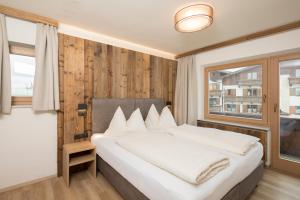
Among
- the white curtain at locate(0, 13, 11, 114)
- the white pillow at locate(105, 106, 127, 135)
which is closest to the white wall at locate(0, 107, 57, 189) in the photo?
the white curtain at locate(0, 13, 11, 114)

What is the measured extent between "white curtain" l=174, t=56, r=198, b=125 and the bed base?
1.79 metres

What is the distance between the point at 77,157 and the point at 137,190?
127cm

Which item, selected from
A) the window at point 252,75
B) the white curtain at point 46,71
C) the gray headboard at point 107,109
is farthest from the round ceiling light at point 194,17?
the white curtain at point 46,71

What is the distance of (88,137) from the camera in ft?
8.32

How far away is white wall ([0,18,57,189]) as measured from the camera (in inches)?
76.4

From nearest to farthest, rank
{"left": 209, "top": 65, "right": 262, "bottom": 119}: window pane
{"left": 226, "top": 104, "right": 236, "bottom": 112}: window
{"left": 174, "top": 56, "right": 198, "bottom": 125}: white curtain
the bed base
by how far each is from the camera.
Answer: the bed base < {"left": 209, "top": 65, "right": 262, "bottom": 119}: window pane < {"left": 226, "top": 104, "right": 236, "bottom": 112}: window < {"left": 174, "top": 56, "right": 198, "bottom": 125}: white curtain

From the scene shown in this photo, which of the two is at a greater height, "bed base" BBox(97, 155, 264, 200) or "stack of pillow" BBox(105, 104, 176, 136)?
"stack of pillow" BBox(105, 104, 176, 136)

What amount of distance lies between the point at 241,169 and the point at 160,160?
865 mm

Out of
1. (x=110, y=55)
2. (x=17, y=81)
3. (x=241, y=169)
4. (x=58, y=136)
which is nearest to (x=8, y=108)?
(x=17, y=81)

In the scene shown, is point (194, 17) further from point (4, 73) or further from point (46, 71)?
point (4, 73)

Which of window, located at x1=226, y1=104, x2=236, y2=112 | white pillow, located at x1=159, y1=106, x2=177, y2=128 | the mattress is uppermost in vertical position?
window, located at x1=226, y1=104, x2=236, y2=112

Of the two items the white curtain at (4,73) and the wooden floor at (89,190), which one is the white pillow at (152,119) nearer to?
the wooden floor at (89,190)

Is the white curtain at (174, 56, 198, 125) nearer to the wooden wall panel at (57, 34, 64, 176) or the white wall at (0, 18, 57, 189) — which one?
the wooden wall panel at (57, 34, 64, 176)

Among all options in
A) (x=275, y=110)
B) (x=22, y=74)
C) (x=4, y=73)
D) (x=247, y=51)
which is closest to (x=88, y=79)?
(x=22, y=74)
